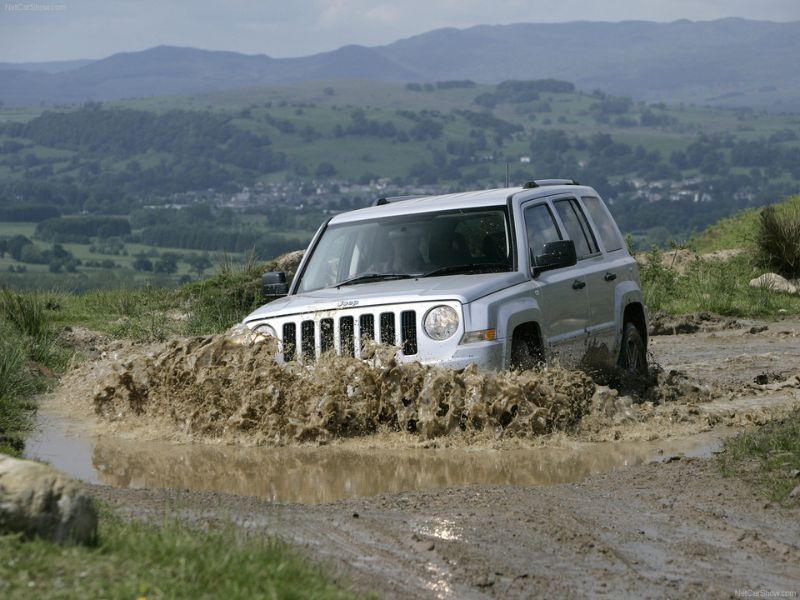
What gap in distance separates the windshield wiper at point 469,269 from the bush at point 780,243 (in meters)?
13.4

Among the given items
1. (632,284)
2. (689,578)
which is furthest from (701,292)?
(689,578)

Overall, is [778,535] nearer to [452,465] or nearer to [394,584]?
[394,584]

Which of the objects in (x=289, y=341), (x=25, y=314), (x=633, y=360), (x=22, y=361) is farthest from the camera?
(x=25, y=314)

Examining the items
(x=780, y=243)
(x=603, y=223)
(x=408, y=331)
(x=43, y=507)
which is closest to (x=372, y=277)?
(x=408, y=331)

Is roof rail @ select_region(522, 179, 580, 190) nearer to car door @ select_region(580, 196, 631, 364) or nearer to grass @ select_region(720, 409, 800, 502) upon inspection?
car door @ select_region(580, 196, 631, 364)

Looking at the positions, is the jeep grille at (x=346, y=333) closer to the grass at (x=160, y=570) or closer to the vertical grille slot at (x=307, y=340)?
the vertical grille slot at (x=307, y=340)

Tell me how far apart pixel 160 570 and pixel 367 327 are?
4.69 meters

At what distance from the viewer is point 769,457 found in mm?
8352

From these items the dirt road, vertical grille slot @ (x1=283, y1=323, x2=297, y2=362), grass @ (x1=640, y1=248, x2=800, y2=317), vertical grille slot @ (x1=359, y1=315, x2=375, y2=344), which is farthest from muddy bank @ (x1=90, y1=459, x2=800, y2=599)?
grass @ (x1=640, y1=248, x2=800, y2=317)

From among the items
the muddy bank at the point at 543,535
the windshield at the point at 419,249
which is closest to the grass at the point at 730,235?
the windshield at the point at 419,249

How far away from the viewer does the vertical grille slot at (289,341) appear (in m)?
10.1

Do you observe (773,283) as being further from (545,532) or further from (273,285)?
(545,532)

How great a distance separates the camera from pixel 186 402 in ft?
35.6

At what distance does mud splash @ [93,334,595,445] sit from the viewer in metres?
9.55
